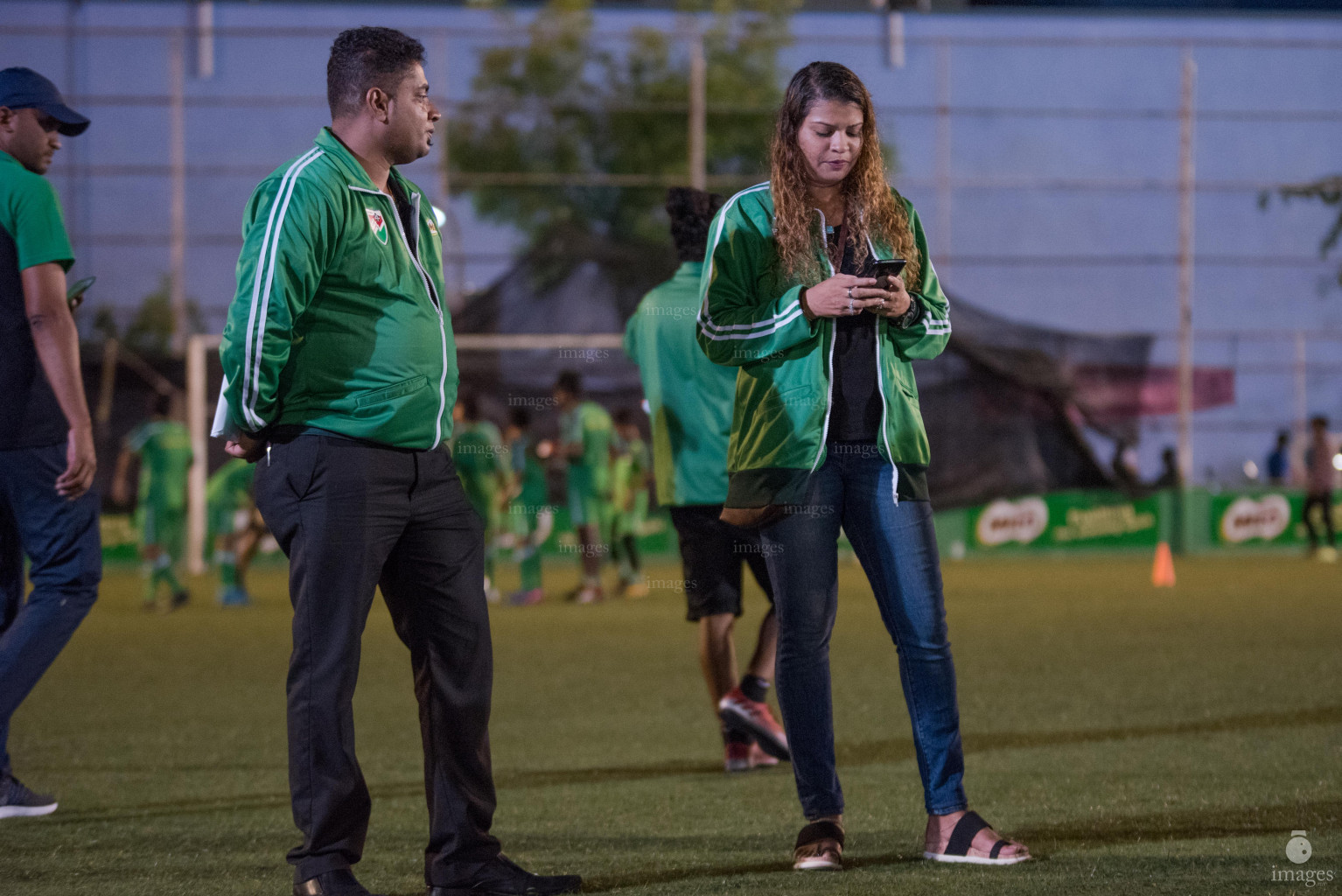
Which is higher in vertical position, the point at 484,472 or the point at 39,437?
the point at 39,437

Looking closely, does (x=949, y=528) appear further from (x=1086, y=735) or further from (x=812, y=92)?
(x=812, y=92)

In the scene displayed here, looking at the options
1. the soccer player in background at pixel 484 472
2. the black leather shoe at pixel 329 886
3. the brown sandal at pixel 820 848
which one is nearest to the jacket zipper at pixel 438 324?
the black leather shoe at pixel 329 886

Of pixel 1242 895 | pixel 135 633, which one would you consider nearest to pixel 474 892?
pixel 1242 895

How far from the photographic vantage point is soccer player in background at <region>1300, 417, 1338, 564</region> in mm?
18922

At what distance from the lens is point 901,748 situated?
5.59 meters

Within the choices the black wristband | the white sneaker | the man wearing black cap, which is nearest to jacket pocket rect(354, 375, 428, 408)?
the black wristband

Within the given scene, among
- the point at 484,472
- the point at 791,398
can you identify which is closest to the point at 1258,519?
the point at 484,472

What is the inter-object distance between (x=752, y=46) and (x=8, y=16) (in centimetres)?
1158

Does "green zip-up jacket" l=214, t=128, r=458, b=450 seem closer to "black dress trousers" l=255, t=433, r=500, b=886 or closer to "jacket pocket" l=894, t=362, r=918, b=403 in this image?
"black dress trousers" l=255, t=433, r=500, b=886

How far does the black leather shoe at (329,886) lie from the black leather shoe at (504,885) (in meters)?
0.20

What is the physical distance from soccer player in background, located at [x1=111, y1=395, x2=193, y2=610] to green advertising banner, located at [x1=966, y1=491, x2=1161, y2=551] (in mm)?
10301

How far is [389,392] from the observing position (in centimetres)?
324

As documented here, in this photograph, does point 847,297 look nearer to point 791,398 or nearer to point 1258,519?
point 791,398

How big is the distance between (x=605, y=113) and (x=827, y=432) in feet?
74.7
